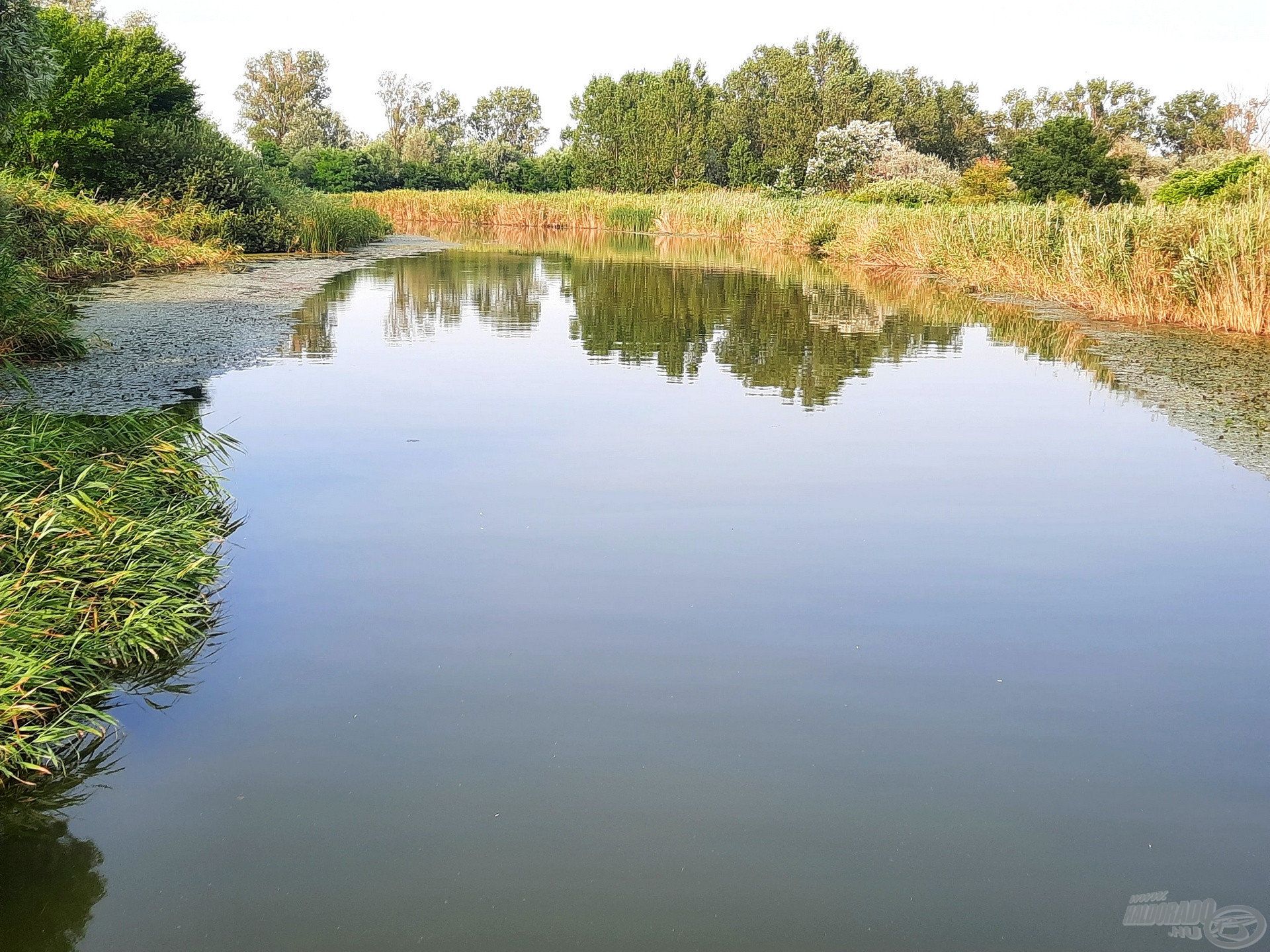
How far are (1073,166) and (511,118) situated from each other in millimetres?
66326

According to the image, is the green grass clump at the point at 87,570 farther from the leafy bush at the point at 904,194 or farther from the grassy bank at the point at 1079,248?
the leafy bush at the point at 904,194

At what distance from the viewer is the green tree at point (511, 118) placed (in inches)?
3314

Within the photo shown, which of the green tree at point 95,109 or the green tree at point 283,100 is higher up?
the green tree at point 283,100

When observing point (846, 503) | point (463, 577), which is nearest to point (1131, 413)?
point (846, 503)

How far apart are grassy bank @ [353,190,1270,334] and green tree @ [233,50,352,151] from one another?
143 ft

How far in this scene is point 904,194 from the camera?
3008 centimetres

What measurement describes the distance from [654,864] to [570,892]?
0.25 metres

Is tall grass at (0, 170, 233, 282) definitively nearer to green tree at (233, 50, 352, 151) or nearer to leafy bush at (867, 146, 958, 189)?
leafy bush at (867, 146, 958, 189)

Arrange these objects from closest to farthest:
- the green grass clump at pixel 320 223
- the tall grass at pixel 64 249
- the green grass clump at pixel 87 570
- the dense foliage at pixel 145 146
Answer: the green grass clump at pixel 87 570, the tall grass at pixel 64 249, the dense foliage at pixel 145 146, the green grass clump at pixel 320 223

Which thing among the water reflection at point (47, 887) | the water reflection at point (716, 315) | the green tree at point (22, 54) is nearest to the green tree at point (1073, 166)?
the water reflection at point (716, 315)

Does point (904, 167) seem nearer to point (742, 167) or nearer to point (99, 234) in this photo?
point (742, 167)

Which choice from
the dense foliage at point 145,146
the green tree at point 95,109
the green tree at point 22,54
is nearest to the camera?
the green tree at point 22,54

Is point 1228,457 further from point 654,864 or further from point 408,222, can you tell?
point 408,222

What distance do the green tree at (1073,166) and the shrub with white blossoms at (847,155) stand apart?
15913mm
